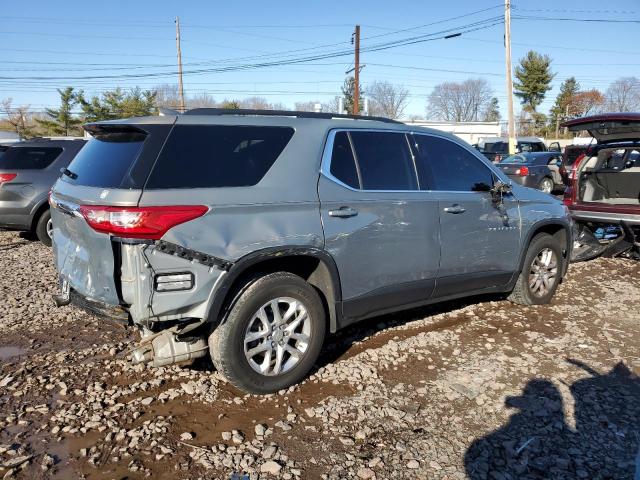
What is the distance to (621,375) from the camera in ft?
12.6

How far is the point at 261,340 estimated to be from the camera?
134 inches

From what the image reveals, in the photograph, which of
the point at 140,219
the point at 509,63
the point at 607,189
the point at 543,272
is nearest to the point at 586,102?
the point at 509,63

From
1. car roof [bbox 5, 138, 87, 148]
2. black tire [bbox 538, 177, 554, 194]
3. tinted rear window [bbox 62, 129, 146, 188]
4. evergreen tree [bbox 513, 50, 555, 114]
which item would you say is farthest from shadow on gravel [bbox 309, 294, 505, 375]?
evergreen tree [bbox 513, 50, 555, 114]

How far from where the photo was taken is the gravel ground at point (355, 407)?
2.73 metres

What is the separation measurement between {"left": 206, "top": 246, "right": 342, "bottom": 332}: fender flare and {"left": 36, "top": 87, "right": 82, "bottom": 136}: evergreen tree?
1738 inches

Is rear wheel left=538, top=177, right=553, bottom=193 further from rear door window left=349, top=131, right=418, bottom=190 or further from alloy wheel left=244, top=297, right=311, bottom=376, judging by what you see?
alloy wheel left=244, top=297, right=311, bottom=376

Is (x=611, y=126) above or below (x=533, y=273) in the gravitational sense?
above

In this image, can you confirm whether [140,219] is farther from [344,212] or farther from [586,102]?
[586,102]

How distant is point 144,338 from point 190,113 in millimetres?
1498

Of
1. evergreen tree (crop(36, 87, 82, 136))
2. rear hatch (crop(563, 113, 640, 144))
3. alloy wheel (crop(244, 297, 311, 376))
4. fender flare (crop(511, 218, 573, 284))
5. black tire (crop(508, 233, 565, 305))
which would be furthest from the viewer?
evergreen tree (crop(36, 87, 82, 136))

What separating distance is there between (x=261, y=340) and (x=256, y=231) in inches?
30.0

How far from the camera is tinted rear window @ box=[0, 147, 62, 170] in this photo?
819cm

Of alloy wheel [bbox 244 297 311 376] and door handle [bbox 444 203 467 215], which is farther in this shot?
door handle [bbox 444 203 467 215]

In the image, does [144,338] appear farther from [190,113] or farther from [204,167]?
[190,113]
